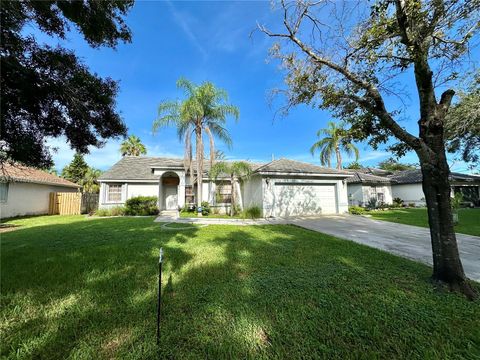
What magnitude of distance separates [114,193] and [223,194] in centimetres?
851

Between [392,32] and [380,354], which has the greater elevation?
[392,32]

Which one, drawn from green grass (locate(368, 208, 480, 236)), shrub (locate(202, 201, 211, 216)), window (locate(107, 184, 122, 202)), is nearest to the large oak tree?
green grass (locate(368, 208, 480, 236))

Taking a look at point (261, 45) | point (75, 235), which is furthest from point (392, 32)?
point (75, 235)

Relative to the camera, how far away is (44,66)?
13.8ft

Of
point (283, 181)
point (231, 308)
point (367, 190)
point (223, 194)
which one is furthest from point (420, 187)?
point (231, 308)

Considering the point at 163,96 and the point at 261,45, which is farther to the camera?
the point at 163,96

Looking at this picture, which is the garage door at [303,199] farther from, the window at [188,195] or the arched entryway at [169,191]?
the arched entryway at [169,191]

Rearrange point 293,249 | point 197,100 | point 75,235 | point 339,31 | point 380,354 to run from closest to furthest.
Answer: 1. point 380,354
2. point 339,31
3. point 293,249
4. point 75,235
5. point 197,100

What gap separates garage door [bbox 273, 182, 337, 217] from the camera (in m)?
13.9

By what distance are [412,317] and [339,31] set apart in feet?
18.0

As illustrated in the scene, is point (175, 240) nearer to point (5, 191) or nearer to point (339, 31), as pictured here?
point (339, 31)

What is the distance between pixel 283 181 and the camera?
552 inches

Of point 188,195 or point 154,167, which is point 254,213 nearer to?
point 188,195

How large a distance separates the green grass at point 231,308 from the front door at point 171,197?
42.3 feet
